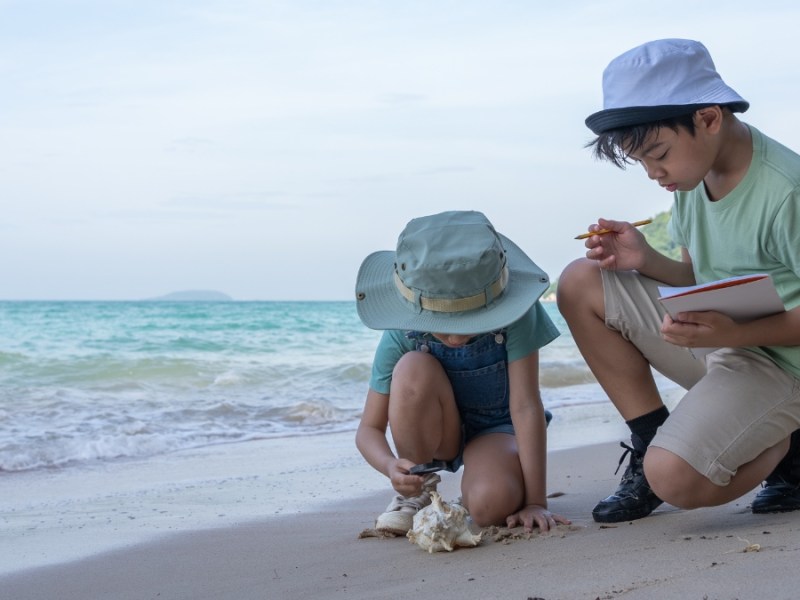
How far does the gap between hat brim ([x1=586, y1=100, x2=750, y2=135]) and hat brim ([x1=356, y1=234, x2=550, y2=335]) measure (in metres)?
0.53

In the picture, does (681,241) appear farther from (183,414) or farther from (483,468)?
(183,414)

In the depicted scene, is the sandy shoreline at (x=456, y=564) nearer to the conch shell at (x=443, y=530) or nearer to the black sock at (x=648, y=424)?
the conch shell at (x=443, y=530)

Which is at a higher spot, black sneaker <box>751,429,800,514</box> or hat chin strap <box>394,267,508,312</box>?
hat chin strap <box>394,267,508,312</box>

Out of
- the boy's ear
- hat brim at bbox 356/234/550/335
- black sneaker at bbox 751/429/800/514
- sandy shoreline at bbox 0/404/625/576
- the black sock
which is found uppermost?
the boy's ear

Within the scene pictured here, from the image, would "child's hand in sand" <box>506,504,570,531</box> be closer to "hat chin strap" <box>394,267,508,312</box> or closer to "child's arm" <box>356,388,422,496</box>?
"child's arm" <box>356,388,422,496</box>

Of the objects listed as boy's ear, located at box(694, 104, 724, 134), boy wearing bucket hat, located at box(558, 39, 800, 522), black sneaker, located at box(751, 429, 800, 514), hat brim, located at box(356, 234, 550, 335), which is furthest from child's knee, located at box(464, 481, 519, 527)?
boy's ear, located at box(694, 104, 724, 134)

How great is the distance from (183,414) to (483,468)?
12.9 feet

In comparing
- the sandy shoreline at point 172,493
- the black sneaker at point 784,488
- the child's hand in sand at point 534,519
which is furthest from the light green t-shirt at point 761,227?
the sandy shoreline at point 172,493

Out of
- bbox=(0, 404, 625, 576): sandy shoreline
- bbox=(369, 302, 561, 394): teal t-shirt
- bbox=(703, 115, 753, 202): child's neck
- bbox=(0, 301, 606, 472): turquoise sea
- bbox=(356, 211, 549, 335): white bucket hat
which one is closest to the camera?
bbox=(703, 115, 753, 202): child's neck

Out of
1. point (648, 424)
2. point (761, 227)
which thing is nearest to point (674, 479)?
point (648, 424)

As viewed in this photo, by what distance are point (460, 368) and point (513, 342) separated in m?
0.22

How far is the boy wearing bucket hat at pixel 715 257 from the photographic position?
2.44 m

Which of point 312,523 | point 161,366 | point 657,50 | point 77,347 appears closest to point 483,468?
point 312,523

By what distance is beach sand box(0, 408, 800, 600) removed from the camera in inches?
79.0
